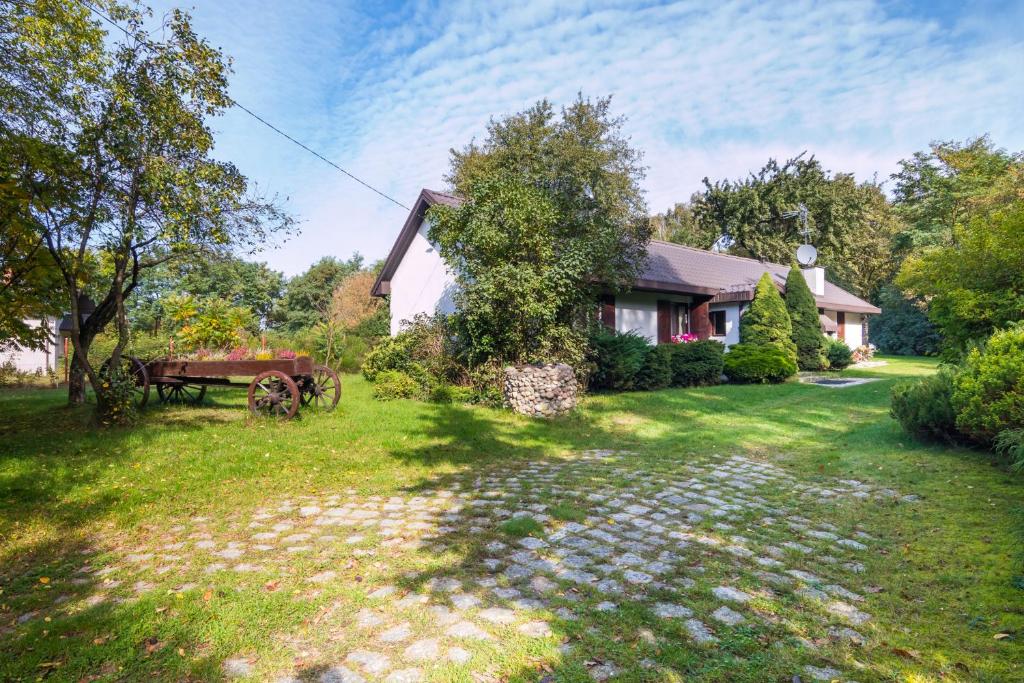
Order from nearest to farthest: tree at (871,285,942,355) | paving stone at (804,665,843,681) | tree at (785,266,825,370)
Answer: paving stone at (804,665,843,681) < tree at (785,266,825,370) < tree at (871,285,942,355)

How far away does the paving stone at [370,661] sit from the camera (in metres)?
2.43

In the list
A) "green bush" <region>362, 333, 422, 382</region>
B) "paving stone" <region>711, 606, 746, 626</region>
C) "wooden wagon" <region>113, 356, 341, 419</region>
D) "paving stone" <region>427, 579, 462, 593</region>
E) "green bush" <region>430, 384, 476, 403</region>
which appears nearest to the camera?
"paving stone" <region>711, 606, 746, 626</region>

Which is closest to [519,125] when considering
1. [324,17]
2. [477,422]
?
[324,17]

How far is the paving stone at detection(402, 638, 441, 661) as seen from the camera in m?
2.53

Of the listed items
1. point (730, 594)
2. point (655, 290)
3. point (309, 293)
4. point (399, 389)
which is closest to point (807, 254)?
point (655, 290)

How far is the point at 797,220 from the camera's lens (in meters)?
32.2

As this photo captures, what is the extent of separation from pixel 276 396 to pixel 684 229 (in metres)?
34.6

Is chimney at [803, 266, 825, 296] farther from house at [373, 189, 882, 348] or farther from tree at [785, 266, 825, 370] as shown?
tree at [785, 266, 825, 370]

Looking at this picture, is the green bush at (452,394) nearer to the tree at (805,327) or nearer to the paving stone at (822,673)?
the paving stone at (822,673)

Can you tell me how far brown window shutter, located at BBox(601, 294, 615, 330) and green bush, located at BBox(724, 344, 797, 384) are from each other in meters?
3.75

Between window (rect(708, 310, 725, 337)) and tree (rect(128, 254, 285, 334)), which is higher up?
tree (rect(128, 254, 285, 334))

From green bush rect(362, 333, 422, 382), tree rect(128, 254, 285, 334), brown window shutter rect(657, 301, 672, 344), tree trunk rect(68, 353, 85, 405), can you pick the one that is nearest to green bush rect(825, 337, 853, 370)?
brown window shutter rect(657, 301, 672, 344)

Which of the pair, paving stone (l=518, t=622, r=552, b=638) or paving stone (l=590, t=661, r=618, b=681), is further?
paving stone (l=518, t=622, r=552, b=638)

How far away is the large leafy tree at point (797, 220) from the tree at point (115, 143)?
31.6 meters
